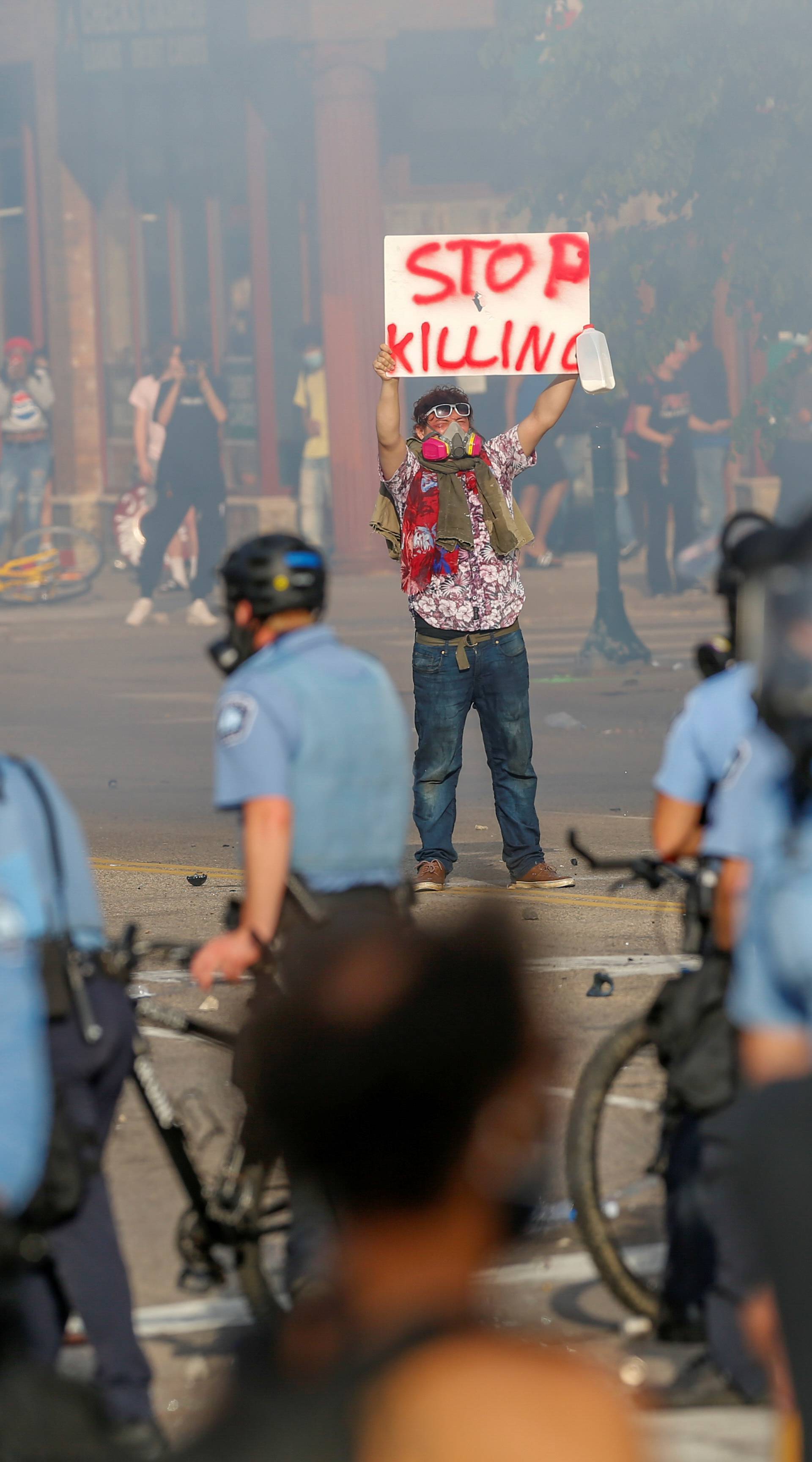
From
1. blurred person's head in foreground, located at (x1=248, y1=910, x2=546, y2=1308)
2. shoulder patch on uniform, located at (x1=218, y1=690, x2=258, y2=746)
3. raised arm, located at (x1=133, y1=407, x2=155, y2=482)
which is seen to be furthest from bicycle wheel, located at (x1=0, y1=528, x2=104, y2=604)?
blurred person's head in foreground, located at (x1=248, y1=910, x2=546, y2=1308)

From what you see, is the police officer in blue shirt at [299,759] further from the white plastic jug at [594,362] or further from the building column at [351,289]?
the building column at [351,289]

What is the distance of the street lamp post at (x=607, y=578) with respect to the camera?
1457 centimetres

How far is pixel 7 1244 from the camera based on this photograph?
10.6ft

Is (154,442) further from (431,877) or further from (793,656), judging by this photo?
(793,656)

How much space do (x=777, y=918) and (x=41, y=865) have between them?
51.7 inches

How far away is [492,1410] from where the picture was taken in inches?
77.4

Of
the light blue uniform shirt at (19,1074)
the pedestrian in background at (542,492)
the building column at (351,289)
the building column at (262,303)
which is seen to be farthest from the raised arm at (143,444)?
the light blue uniform shirt at (19,1074)

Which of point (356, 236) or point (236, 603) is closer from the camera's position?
point (236, 603)

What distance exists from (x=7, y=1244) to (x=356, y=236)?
65.2 feet

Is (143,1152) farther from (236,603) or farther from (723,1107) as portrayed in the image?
(723,1107)

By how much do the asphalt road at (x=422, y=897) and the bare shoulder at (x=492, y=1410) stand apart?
36cm

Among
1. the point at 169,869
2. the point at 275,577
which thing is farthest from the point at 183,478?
the point at 275,577

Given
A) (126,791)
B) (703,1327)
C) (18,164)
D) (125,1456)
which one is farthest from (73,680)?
(125,1456)

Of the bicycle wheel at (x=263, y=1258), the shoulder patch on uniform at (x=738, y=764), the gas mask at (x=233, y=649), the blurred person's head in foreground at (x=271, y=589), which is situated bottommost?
the bicycle wheel at (x=263, y=1258)
